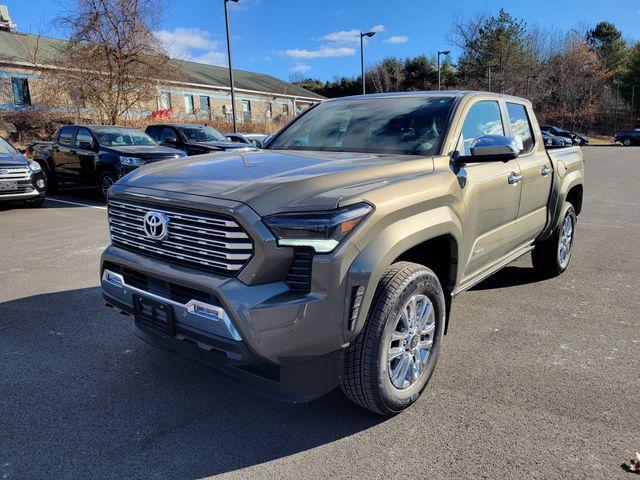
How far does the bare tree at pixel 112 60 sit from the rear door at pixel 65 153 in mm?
13572

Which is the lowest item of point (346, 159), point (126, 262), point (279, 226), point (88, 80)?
point (126, 262)

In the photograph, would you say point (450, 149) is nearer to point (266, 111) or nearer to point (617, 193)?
point (617, 193)

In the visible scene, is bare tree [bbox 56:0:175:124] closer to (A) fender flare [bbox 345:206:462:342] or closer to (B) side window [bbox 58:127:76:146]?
(B) side window [bbox 58:127:76:146]

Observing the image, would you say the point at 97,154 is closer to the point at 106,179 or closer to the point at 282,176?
the point at 106,179

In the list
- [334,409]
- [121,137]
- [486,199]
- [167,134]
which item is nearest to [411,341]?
[334,409]

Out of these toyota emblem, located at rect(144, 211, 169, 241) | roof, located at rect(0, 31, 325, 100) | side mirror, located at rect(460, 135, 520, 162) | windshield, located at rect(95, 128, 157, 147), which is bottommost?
toyota emblem, located at rect(144, 211, 169, 241)

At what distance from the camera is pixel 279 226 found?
243 cm

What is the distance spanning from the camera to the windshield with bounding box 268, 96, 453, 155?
3.64 meters

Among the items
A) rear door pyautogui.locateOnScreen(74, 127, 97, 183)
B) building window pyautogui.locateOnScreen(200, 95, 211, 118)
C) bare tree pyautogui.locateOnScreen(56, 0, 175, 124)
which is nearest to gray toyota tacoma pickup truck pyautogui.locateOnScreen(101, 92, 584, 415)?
rear door pyautogui.locateOnScreen(74, 127, 97, 183)

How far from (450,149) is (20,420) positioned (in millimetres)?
3082

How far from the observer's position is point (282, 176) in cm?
278

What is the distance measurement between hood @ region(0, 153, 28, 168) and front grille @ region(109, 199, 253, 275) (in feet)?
27.4

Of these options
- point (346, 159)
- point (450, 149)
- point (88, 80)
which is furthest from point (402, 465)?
point (88, 80)

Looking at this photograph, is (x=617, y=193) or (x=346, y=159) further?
(x=617, y=193)
